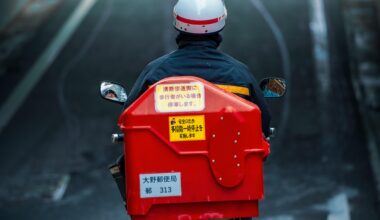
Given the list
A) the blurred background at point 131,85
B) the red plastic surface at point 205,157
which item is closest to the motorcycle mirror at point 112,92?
the red plastic surface at point 205,157

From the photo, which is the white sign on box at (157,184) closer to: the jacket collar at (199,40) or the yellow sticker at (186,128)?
the yellow sticker at (186,128)

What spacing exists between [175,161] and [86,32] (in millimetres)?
13266

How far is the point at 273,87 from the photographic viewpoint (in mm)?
5945

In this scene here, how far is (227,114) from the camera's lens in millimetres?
5199

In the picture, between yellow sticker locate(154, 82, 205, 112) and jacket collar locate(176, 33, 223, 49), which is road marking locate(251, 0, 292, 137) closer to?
jacket collar locate(176, 33, 223, 49)

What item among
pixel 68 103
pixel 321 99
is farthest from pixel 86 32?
pixel 321 99

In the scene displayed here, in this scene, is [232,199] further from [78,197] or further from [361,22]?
[361,22]

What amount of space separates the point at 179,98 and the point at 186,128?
18cm

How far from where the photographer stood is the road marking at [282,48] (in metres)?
13.5

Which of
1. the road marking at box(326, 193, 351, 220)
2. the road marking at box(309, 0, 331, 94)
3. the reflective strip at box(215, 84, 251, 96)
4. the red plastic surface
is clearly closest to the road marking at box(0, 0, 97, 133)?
the road marking at box(309, 0, 331, 94)

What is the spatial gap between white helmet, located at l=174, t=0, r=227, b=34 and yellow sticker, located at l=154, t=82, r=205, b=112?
2.27 ft

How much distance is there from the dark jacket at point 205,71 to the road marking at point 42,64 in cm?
816

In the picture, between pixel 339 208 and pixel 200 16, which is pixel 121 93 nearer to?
pixel 200 16

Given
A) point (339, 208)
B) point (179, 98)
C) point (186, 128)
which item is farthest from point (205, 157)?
point (339, 208)
